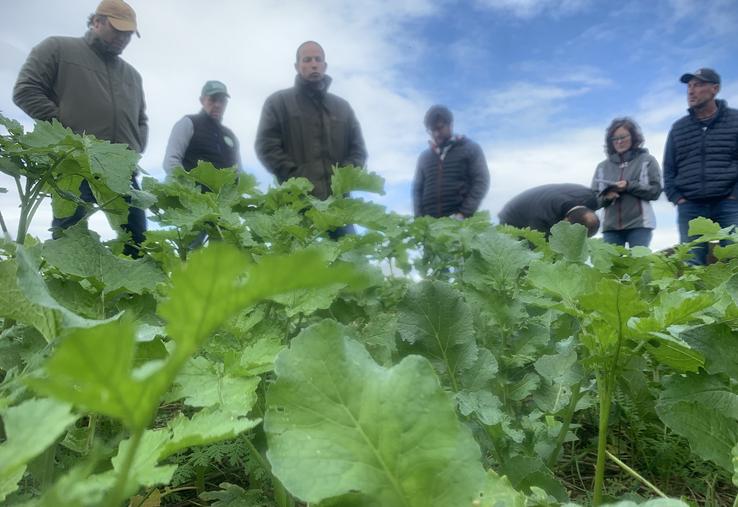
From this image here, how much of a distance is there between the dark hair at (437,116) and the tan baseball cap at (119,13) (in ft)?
9.69

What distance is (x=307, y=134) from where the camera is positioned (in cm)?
442

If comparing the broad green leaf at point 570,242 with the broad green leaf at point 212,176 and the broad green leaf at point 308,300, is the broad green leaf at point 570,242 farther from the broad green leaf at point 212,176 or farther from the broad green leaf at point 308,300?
the broad green leaf at point 212,176

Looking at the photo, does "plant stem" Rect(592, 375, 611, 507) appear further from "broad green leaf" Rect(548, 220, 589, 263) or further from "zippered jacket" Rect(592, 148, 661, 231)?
"zippered jacket" Rect(592, 148, 661, 231)

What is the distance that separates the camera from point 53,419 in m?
0.46

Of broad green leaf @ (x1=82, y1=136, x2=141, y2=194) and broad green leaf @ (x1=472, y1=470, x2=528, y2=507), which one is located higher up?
broad green leaf @ (x1=82, y1=136, x2=141, y2=194)

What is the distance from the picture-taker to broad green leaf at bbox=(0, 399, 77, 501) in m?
0.44

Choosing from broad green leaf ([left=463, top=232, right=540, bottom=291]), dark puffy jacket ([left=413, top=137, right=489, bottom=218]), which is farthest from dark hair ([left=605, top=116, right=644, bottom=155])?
broad green leaf ([left=463, top=232, right=540, bottom=291])

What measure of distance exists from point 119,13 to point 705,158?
4.77 metres

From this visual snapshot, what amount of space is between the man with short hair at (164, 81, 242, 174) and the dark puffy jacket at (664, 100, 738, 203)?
3846 millimetres

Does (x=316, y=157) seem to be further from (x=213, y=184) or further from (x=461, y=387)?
(x=461, y=387)

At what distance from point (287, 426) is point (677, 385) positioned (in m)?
0.65

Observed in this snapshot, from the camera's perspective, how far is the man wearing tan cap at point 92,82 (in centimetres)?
348

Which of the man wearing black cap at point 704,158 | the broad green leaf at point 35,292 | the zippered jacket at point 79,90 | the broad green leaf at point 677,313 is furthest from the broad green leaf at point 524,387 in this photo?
the man wearing black cap at point 704,158

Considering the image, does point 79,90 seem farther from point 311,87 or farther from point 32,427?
point 32,427
